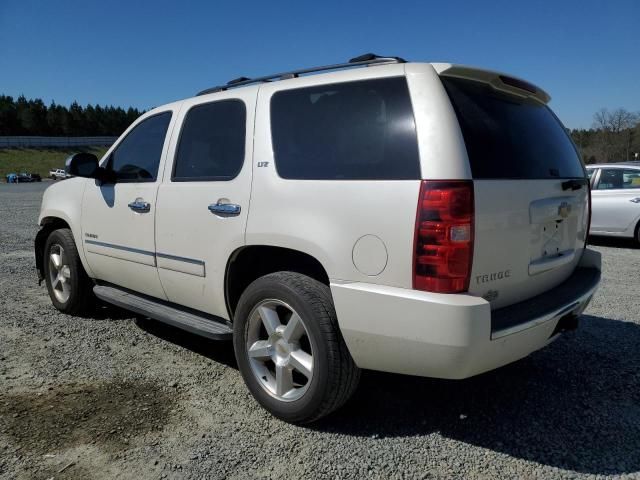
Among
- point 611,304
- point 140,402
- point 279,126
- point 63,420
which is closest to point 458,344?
point 279,126

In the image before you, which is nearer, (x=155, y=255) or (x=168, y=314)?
(x=168, y=314)

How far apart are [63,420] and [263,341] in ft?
4.03

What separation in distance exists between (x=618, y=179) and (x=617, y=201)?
0.50m

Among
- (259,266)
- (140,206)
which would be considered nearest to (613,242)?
(259,266)

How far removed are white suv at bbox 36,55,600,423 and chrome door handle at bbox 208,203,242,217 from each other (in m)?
0.01

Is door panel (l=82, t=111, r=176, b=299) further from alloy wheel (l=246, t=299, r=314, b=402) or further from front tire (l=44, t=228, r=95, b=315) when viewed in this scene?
alloy wheel (l=246, t=299, r=314, b=402)

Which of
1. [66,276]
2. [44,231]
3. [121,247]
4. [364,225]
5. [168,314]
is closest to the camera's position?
[364,225]

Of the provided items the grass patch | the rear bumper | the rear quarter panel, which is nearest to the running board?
the rear quarter panel

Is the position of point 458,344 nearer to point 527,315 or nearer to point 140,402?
point 527,315

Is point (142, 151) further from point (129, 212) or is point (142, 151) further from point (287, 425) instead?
point (287, 425)

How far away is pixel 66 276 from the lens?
16.0 feet

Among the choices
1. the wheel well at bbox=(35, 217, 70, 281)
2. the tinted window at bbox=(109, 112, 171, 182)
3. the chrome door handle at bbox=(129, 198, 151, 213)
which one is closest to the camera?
the chrome door handle at bbox=(129, 198, 151, 213)

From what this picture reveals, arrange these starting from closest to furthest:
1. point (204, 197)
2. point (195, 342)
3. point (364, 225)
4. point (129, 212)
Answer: point (364, 225)
point (204, 197)
point (129, 212)
point (195, 342)

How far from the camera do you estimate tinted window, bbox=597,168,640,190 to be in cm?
959
